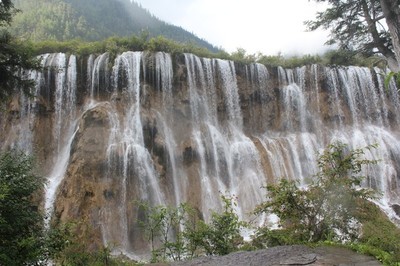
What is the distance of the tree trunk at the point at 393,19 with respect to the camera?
970 centimetres

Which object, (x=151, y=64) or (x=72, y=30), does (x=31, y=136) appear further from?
(x=72, y=30)

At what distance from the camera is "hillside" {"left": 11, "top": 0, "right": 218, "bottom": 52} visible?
82.0 meters

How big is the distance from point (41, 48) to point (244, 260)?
81.3 ft

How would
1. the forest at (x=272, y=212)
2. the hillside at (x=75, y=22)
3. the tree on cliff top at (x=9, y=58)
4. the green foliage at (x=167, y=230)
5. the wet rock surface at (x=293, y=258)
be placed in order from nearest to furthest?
the wet rock surface at (x=293, y=258) → the forest at (x=272, y=212) → the tree on cliff top at (x=9, y=58) → the green foliage at (x=167, y=230) → the hillside at (x=75, y=22)

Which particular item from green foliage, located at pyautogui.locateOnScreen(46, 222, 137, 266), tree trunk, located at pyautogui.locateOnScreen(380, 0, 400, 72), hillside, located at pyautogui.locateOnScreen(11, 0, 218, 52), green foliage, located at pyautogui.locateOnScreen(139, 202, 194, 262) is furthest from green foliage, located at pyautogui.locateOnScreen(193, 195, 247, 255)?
hillside, located at pyautogui.locateOnScreen(11, 0, 218, 52)

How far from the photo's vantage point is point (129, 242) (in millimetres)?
19438

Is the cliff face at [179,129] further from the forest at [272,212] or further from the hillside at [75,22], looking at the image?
the hillside at [75,22]

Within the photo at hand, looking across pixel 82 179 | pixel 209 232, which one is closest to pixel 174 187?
pixel 82 179

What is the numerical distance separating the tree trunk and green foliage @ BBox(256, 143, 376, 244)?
268 cm

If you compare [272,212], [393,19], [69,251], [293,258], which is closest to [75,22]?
[69,251]

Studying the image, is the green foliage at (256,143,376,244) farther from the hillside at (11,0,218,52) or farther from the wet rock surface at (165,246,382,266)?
the hillside at (11,0,218,52)

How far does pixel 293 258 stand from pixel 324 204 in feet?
8.17

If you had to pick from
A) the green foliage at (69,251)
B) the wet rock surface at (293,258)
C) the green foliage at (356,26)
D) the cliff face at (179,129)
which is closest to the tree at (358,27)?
the green foliage at (356,26)

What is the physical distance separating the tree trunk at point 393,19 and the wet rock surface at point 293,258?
4.82 m
